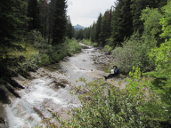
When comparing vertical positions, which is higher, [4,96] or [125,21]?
[125,21]

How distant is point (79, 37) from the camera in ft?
357

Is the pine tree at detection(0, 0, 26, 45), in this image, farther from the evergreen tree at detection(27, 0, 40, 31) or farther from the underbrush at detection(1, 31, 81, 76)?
the evergreen tree at detection(27, 0, 40, 31)

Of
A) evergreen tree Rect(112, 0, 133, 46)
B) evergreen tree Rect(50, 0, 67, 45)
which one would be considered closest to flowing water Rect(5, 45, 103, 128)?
evergreen tree Rect(50, 0, 67, 45)

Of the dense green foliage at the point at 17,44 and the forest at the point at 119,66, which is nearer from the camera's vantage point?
the forest at the point at 119,66

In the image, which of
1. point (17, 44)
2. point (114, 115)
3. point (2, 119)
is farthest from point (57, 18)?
point (114, 115)

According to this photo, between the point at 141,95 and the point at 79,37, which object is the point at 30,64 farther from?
the point at 79,37

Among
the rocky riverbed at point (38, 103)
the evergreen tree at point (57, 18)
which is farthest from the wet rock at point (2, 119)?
the evergreen tree at point (57, 18)

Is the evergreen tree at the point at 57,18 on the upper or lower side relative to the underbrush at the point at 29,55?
upper

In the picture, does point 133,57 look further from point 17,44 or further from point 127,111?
point 127,111

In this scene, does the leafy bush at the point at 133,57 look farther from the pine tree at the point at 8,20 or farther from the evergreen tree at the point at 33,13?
the evergreen tree at the point at 33,13

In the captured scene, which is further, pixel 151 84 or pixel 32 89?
pixel 32 89

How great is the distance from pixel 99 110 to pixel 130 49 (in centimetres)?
1139

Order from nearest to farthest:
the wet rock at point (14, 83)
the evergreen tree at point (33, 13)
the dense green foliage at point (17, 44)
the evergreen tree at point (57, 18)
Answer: the dense green foliage at point (17, 44)
the wet rock at point (14, 83)
the evergreen tree at point (57, 18)
the evergreen tree at point (33, 13)

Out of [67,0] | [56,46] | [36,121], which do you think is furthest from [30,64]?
[67,0]
